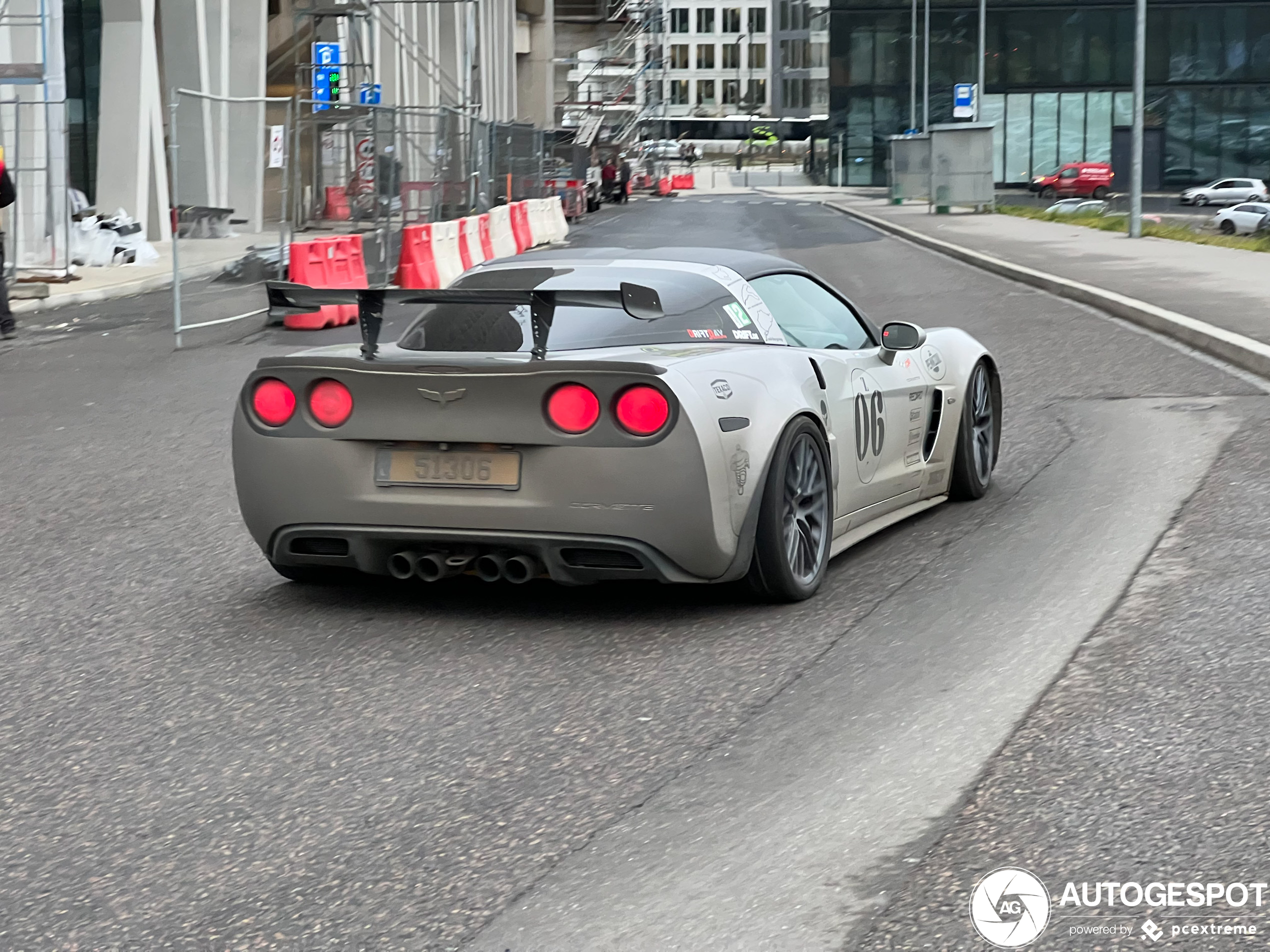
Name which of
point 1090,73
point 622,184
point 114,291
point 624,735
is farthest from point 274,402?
point 1090,73

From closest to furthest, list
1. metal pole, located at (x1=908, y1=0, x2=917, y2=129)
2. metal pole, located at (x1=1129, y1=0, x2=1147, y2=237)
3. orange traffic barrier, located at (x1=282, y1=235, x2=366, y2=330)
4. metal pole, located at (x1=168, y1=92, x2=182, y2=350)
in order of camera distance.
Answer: metal pole, located at (x1=168, y1=92, x2=182, y2=350), orange traffic barrier, located at (x1=282, y1=235, x2=366, y2=330), metal pole, located at (x1=1129, y1=0, x2=1147, y2=237), metal pole, located at (x1=908, y1=0, x2=917, y2=129)

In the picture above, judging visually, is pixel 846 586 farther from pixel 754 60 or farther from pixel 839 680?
pixel 754 60

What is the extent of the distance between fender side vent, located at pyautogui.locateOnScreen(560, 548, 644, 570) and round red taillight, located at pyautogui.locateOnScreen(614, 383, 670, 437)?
1.29ft

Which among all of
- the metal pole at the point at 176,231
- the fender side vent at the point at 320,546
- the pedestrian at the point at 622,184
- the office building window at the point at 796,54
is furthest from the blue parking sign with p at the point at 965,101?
the office building window at the point at 796,54

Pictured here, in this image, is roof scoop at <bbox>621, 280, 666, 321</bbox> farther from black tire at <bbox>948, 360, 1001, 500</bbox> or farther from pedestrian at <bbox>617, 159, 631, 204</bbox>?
pedestrian at <bbox>617, 159, 631, 204</bbox>

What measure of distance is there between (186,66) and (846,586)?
95.2ft

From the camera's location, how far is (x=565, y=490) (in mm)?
5363

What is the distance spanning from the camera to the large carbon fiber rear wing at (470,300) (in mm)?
5277

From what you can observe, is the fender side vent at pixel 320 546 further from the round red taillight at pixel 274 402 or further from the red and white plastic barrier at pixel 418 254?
the red and white plastic barrier at pixel 418 254

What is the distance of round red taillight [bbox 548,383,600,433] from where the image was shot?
17.5 ft

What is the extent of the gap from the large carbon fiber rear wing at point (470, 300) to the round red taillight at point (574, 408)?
175 millimetres

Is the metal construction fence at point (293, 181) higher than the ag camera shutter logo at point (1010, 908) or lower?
higher

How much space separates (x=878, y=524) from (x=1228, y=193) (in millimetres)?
59595

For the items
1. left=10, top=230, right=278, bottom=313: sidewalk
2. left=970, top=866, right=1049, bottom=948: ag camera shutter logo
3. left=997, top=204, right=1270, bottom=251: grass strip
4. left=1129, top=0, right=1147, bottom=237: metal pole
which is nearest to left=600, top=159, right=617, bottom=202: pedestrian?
left=997, top=204, right=1270, bottom=251: grass strip
